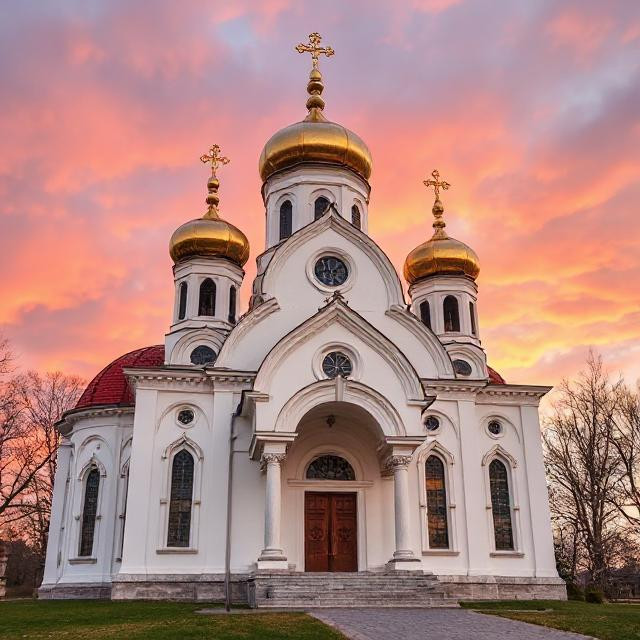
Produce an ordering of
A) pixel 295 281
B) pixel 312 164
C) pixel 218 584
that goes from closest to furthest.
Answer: pixel 218 584 → pixel 295 281 → pixel 312 164

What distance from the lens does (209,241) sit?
91.0 ft

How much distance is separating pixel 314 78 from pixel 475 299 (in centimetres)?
1149

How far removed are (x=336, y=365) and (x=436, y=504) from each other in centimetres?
573

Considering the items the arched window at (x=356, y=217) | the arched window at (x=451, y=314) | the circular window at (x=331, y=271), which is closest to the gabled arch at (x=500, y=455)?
the arched window at (x=451, y=314)

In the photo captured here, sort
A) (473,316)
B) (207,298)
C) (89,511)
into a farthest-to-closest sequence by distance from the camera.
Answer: (473,316) < (207,298) < (89,511)

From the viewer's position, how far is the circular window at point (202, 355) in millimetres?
25969

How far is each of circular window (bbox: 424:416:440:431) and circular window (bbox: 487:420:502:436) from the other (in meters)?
2.11

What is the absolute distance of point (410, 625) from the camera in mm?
12367

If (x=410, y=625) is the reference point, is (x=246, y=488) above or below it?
above

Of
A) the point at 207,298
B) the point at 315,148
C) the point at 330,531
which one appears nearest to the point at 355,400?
the point at 330,531

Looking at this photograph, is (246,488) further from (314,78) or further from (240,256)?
(314,78)

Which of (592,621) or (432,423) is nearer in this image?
(592,621)

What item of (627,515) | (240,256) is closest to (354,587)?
(240,256)

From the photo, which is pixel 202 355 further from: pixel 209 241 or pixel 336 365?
pixel 336 365
